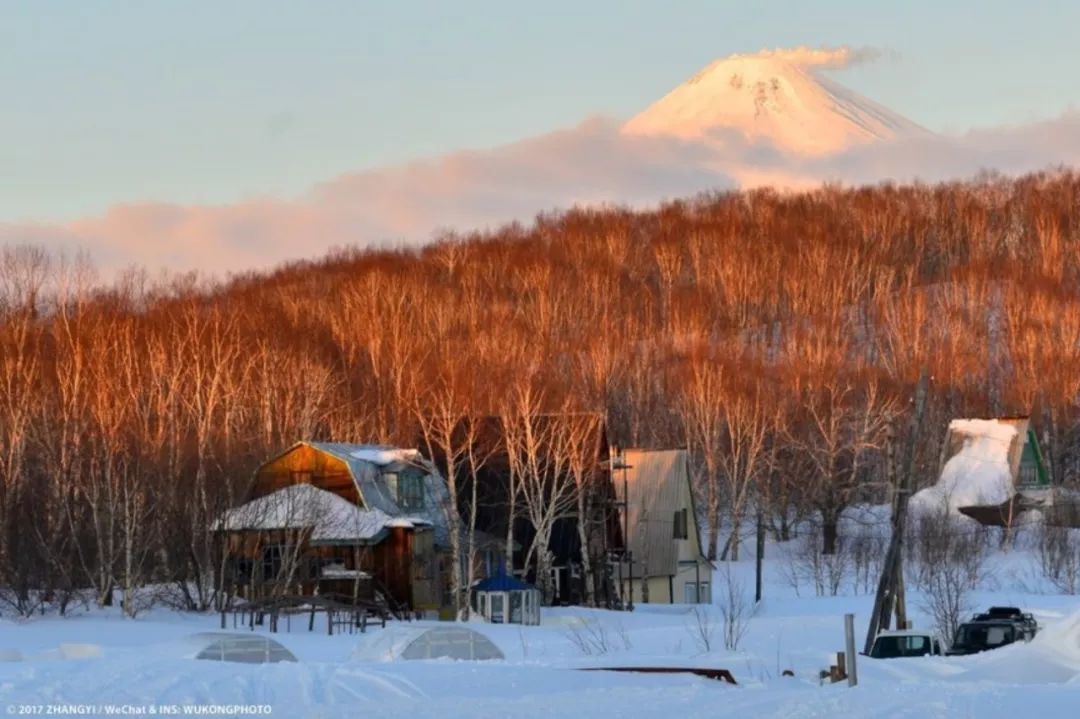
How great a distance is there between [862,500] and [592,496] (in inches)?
751

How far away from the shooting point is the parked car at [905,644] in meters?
26.8

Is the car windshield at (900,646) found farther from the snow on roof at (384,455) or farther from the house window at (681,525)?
the house window at (681,525)

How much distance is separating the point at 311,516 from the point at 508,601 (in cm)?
511

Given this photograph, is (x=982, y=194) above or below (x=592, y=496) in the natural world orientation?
above

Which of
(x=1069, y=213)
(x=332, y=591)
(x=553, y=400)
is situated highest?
(x=1069, y=213)

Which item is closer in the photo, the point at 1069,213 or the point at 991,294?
the point at 991,294

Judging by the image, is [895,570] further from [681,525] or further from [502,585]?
[681,525]

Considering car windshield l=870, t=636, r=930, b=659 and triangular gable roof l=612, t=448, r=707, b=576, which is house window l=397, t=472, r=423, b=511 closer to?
triangular gable roof l=612, t=448, r=707, b=576

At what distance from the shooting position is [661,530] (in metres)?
51.2

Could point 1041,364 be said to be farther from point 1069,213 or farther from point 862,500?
point 1069,213

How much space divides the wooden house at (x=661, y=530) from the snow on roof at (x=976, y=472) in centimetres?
897

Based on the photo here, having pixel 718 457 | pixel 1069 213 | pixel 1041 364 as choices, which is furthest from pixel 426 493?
pixel 1069 213

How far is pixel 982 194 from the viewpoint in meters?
101

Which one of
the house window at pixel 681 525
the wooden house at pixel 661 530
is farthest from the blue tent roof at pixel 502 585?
the house window at pixel 681 525
